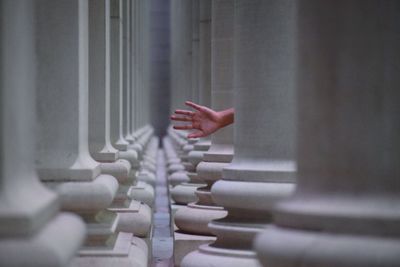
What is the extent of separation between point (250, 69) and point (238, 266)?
1987mm

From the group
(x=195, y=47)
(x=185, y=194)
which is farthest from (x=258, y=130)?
(x=195, y=47)

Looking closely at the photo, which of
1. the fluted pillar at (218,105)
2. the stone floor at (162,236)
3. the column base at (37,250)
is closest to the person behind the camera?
the column base at (37,250)

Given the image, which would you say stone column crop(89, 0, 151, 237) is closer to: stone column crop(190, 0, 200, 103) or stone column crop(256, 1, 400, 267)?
stone column crop(256, 1, 400, 267)

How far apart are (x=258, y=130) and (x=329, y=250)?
16.5ft

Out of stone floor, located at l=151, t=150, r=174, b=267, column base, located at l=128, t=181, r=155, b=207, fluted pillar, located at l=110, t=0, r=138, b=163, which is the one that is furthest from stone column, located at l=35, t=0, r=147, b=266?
column base, located at l=128, t=181, r=155, b=207

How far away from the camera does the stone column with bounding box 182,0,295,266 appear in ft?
33.1

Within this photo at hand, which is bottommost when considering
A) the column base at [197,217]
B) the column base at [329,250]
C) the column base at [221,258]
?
the column base at [197,217]

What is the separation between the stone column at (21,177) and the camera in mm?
4980

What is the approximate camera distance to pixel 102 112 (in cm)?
1356

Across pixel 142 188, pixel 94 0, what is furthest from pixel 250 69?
pixel 142 188

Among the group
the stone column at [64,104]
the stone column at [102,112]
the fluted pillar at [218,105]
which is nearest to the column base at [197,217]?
the fluted pillar at [218,105]

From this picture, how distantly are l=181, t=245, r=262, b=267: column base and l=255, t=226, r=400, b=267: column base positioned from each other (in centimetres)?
438

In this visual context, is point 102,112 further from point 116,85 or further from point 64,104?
point 116,85

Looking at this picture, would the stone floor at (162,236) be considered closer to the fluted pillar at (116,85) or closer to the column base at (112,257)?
the fluted pillar at (116,85)
